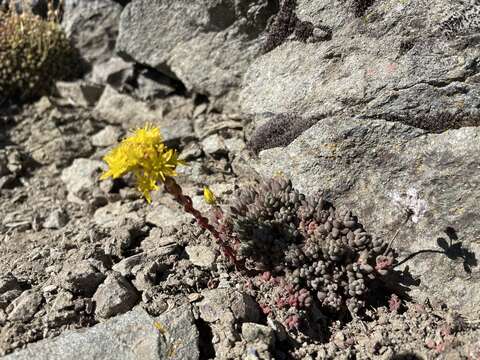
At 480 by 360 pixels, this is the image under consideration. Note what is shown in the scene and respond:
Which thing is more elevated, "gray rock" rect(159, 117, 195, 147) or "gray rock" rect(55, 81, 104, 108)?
"gray rock" rect(55, 81, 104, 108)

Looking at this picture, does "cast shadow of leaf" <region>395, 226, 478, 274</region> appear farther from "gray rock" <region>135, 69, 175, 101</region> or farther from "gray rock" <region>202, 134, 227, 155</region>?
"gray rock" <region>135, 69, 175, 101</region>

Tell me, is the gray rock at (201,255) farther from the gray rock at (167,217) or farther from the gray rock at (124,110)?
the gray rock at (124,110)

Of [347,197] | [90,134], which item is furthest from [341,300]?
[90,134]

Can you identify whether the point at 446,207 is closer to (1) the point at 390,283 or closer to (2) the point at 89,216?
(1) the point at 390,283

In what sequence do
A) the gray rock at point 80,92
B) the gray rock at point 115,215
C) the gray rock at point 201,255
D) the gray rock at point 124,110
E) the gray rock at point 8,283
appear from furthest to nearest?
the gray rock at point 80,92 → the gray rock at point 124,110 → the gray rock at point 115,215 → the gray rock at point 201,255 → the gray rock at point 8,283

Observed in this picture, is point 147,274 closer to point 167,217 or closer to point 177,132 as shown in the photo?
point 167,217

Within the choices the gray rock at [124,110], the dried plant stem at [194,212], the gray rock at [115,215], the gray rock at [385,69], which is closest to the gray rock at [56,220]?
the gray rock at [115,215]

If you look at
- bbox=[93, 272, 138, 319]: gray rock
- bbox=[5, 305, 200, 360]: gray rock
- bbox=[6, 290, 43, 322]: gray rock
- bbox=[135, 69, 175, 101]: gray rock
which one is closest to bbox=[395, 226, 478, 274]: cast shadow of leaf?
bbox=[5, 305, 200, 360]: gray rock
